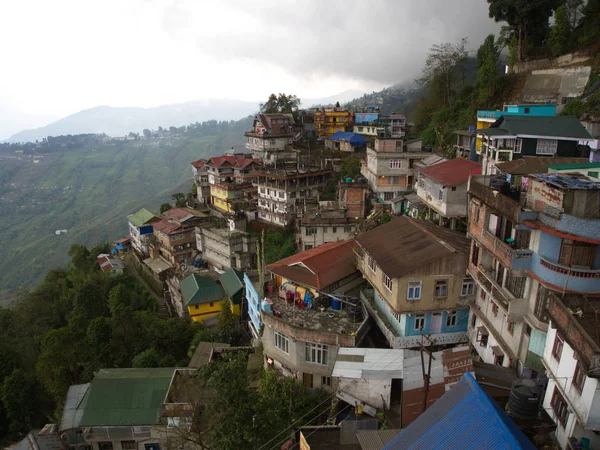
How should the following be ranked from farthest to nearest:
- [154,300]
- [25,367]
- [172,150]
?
[172,150]
[154,300]
[25,367]

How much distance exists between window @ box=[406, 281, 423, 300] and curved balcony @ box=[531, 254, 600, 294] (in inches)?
216

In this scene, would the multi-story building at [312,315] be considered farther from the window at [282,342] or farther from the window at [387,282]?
the window at [387,282]

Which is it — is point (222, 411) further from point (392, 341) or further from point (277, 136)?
point (277, 136)

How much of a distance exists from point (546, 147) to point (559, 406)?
20.9 m

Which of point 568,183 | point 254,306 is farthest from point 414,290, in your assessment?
point 254,306

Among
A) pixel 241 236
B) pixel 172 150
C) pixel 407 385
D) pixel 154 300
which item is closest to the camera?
pixel 407 385

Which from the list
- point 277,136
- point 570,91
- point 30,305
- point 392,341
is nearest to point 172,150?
point 277,136

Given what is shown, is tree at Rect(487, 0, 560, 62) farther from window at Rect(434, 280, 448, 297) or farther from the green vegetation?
the green vegetation

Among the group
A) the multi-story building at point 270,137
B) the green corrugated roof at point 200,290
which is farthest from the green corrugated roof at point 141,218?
the green corrugated roof at point 200,290

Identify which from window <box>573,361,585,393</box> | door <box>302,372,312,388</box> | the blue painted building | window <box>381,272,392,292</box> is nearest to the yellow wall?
the blue painted building

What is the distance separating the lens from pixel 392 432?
43.5 ft

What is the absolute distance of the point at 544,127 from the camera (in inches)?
1102

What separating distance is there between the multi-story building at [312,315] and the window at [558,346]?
26.0 feet

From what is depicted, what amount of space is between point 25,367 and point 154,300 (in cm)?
1314
